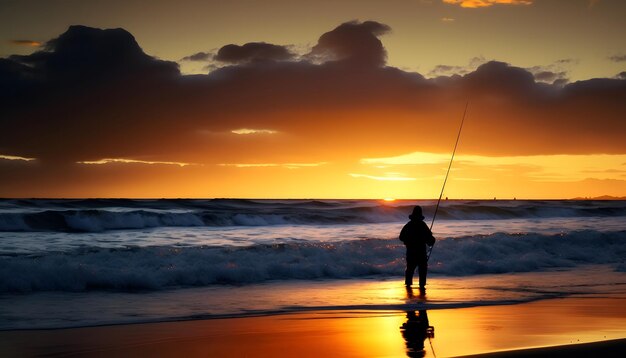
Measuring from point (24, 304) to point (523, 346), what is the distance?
905cm

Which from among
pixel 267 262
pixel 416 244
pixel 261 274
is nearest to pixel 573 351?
pixel 416 244

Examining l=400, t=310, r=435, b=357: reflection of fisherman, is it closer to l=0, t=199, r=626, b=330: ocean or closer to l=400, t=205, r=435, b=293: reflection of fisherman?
l=0, t=199, r=626, b=330: ocean

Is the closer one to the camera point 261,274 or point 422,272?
point 422,272

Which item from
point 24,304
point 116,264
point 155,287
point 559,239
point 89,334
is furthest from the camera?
point 559,239

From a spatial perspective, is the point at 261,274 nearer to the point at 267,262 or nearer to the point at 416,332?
the point at 267,262

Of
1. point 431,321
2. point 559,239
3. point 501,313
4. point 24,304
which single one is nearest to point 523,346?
point 431,321

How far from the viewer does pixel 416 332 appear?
973 centimetres

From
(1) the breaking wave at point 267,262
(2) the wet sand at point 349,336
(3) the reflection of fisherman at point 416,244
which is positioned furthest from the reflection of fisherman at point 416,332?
(1) the breaking wave at point 267,262

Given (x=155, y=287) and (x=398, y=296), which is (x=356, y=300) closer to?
(x=398, y=296)

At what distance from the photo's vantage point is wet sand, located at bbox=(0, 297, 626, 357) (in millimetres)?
8398

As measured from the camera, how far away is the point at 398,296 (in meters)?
13.9

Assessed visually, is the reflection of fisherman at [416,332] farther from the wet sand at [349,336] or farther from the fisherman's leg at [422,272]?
the fisherman's leg at [422,272]

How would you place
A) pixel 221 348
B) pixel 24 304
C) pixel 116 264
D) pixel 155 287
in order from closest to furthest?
pixel 221 348
pixel 24 304
pixel 155 287
pixel 116 264

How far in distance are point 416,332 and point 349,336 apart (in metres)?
1.01
